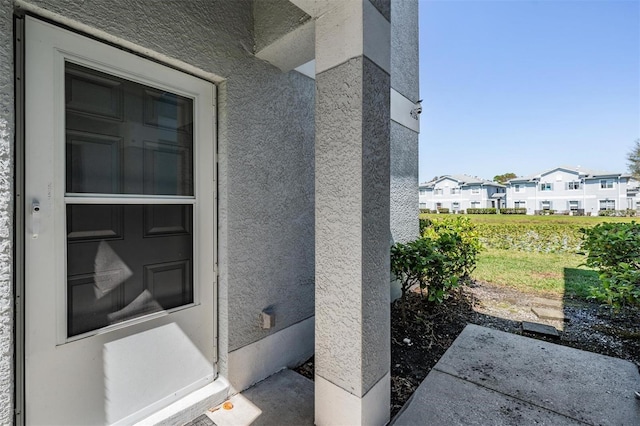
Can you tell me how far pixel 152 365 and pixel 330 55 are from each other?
10.3ft

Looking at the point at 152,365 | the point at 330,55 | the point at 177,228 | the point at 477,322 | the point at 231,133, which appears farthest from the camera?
the point at 477,322

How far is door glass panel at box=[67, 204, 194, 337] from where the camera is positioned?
2084 millimetres

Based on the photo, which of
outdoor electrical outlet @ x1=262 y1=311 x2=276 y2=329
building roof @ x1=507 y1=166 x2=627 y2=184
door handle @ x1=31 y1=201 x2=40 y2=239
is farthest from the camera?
building roof @ x1=507 y1=166 x2=627 y2=184

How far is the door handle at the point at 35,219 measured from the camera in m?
1.83

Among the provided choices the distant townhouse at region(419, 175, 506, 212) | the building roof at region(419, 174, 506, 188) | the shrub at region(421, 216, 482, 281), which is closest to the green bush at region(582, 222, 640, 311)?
the shrub at region(421, 216, 482, 281)

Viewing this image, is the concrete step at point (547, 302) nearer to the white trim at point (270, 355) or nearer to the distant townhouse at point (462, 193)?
the white trim at point (270, 355)

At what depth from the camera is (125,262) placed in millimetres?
2322

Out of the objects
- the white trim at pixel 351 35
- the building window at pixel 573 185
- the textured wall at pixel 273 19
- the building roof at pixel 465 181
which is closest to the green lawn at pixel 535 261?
the white trim at pixel 351 35

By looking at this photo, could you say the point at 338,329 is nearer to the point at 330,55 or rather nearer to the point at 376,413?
the point at 376,413

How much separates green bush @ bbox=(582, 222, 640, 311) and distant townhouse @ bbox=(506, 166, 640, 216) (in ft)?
135

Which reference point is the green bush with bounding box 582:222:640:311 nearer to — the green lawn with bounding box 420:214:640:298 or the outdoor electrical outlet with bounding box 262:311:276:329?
the green lawn with bounding box 420:214:640:298

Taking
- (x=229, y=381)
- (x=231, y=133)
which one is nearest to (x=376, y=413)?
(x=229, y=381)

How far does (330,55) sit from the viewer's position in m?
2.27

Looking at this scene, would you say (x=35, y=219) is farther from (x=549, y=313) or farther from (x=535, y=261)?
(x=535, y=261)
